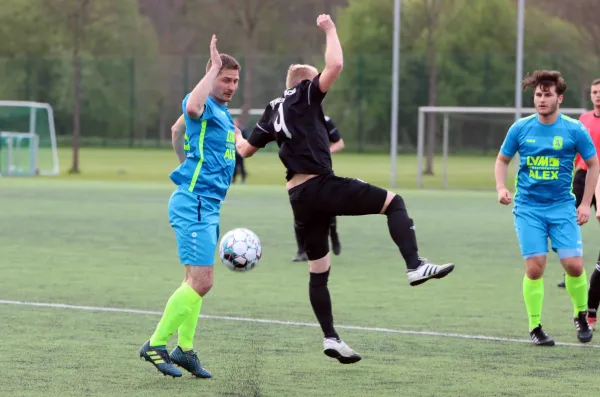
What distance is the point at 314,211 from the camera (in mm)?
6922

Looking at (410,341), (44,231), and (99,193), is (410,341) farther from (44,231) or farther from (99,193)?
(99,193)

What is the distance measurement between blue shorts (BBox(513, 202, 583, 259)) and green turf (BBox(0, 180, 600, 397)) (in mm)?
673

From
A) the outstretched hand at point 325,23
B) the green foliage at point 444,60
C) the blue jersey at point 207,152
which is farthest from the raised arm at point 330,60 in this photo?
the green foliage at point 444,60

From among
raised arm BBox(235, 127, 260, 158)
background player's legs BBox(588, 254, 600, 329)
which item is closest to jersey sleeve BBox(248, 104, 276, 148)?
raised arm BBox(235, 127, 260, 158)

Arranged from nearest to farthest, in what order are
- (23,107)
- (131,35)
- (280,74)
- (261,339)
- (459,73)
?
(261,339)
(23,107)
(459,73)
(280,74)
(131,35)

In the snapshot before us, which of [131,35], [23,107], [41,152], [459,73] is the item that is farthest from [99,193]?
[131,35]

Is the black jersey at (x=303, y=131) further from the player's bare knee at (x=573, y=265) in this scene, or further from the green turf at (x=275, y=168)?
the green turf at (x=275, y=168)

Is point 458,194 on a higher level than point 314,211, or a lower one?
lower

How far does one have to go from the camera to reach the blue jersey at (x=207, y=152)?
6520mm

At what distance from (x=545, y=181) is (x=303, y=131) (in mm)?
1888

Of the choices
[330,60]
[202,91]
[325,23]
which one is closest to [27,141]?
[325,23]

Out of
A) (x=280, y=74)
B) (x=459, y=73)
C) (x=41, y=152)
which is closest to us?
(x=41, y=152)

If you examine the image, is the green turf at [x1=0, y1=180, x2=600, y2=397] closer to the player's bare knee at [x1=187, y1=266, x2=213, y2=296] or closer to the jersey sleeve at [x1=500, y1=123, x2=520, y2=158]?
the player's bare knee at [x1=187, y1=266, x2=213, y2=296]

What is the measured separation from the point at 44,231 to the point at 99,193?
9.76 meters
